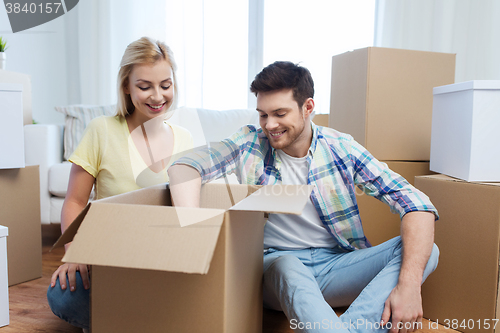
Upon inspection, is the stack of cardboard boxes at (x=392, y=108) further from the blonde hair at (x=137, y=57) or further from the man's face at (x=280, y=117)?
the blonde hair at (x=137, y=57)

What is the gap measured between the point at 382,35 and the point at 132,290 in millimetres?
2426

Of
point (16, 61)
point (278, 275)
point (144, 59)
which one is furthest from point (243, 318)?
point (16, 61)

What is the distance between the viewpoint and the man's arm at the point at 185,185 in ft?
2.83

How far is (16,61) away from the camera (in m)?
2.90

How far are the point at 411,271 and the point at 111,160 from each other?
0.82 meters

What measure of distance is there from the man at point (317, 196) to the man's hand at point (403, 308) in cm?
1

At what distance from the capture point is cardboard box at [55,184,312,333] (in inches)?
22.2

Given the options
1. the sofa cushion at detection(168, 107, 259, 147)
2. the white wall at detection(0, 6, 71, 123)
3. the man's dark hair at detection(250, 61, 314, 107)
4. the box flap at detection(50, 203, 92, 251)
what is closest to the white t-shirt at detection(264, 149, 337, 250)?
the man's dark hair at detection(250, 61, 314, 107)

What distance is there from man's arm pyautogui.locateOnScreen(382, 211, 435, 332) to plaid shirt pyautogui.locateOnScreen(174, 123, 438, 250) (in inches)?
3.3

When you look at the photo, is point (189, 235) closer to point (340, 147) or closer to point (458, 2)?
point (340, 147)

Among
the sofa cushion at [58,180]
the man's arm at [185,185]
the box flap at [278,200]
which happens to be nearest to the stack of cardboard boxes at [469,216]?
the box flap at [278,200]

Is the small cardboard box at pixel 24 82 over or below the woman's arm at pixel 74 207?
over

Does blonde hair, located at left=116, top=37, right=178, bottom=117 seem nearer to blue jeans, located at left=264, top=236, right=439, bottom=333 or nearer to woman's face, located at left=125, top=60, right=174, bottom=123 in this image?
woman's face, located at left=125, top=60, right=174, bottom=123

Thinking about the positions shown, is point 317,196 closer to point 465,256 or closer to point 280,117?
point 280,117
